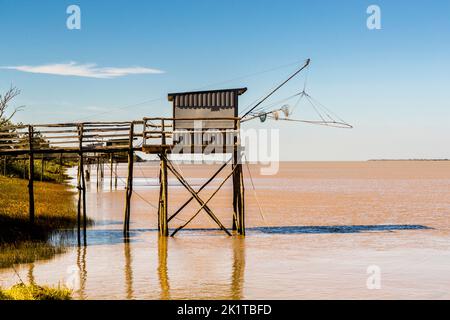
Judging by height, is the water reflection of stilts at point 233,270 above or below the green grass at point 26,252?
below

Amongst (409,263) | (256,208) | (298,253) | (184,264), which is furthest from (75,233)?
(256,208)

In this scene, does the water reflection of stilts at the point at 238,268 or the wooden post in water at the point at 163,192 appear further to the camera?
the wooden post in water at the point at 163,192

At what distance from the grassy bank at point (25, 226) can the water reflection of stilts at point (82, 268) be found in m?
0.70

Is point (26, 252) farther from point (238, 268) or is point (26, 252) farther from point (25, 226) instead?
point (238, 268)

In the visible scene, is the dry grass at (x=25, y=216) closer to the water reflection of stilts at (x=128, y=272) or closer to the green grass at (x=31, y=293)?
the water reflection of stilts at (x=128, y=272)

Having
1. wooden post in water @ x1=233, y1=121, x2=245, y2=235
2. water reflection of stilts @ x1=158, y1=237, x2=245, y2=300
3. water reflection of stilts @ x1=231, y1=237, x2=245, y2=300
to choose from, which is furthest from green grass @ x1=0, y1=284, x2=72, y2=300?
wooden post in water @ x1=233, y1=121, x2=245, y2=235

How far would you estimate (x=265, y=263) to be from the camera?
1908cm

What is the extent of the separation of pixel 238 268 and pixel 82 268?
4.26 meters

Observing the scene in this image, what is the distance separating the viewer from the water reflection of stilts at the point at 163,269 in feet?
49.8

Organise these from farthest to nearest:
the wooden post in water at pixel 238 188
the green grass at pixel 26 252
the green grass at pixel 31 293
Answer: the wooden post in water at pixel 238 188
the green grass at pixel 26 252
the green grass at pixel 31 293

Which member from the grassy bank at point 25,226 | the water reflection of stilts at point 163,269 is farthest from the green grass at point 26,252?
the water reflection of stilts at point 163,269

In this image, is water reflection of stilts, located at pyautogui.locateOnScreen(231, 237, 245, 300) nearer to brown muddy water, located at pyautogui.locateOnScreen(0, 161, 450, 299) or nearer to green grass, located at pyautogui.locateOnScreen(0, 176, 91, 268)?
brown muddy water, located at pyautogui.locateOnScreen(0, 161, 450, 299)

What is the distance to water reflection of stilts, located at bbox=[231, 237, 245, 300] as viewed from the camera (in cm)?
1523
